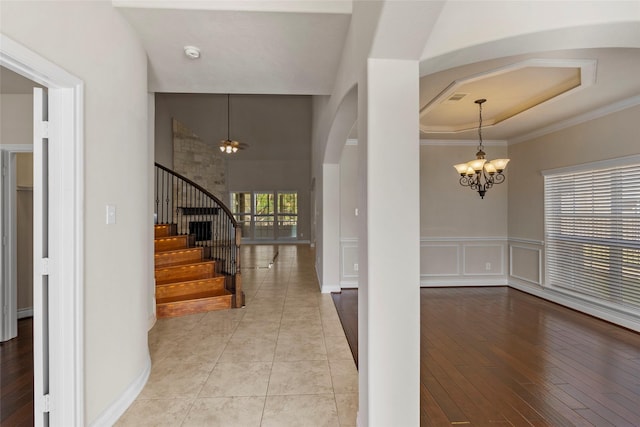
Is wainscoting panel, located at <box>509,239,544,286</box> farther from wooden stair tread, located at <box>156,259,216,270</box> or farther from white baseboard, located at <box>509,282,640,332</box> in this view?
wooden stair tread, located at <box>156,259,216,270</box>

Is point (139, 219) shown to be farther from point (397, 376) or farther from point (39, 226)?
point (397, 376)

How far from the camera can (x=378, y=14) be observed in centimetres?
140

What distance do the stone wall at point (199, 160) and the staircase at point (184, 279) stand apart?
12.9ft

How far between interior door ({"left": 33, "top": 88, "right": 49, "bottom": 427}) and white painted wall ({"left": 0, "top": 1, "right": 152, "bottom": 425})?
179 millimetres

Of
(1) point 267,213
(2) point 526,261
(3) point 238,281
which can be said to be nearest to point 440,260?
(2) point 526,261

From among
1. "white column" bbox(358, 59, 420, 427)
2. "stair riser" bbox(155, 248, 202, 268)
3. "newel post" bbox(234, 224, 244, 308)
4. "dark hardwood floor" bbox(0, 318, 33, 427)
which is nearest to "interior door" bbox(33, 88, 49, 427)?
"dark hardwood floor" bbox(0, 318, 33, 427)

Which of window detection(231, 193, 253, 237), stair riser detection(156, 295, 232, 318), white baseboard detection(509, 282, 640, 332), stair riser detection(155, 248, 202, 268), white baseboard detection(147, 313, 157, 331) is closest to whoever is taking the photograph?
white baseboard detection(147, 313, 157, 331)

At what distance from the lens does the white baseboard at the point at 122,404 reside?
188 centimetres

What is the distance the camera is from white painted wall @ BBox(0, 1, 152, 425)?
159cm

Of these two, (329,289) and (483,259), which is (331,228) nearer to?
(329,289)

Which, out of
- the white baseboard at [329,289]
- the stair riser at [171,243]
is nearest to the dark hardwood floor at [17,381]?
the stair riser at [171,243]

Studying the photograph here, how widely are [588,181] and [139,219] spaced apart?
17.9 feet

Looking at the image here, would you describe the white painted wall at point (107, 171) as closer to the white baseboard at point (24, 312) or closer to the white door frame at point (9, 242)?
the white door frame at point (9, 242)

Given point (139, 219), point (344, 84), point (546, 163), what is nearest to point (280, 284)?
point (139, 219)
